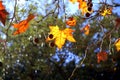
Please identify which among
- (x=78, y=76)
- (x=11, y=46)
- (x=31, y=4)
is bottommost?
(x=78, y=76)

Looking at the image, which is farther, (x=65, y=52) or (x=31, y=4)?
(x=65, y=52)

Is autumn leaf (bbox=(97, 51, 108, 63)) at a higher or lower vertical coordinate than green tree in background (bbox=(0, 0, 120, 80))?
higher

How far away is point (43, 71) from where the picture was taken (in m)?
14.4

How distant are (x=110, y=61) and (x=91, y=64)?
2.96 feet

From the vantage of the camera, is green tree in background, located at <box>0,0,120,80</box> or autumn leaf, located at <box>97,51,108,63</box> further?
green tree in background, located at <box>0,0,120,80</box>

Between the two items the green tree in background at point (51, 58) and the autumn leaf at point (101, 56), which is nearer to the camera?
the autumn leaf at point (101, 56)

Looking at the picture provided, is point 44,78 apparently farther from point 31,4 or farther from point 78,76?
point 31,4

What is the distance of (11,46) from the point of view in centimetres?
1515

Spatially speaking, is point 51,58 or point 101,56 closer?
point 101,56

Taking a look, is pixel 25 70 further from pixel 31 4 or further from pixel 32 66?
pixel 31 4

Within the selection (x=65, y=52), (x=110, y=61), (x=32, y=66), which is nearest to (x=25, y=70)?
(x=32, y=66)

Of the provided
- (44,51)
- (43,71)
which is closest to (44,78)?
(43,71)

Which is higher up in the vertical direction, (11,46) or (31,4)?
(31,4)

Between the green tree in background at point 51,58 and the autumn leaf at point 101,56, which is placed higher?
the autumn leaf at point 101,56
